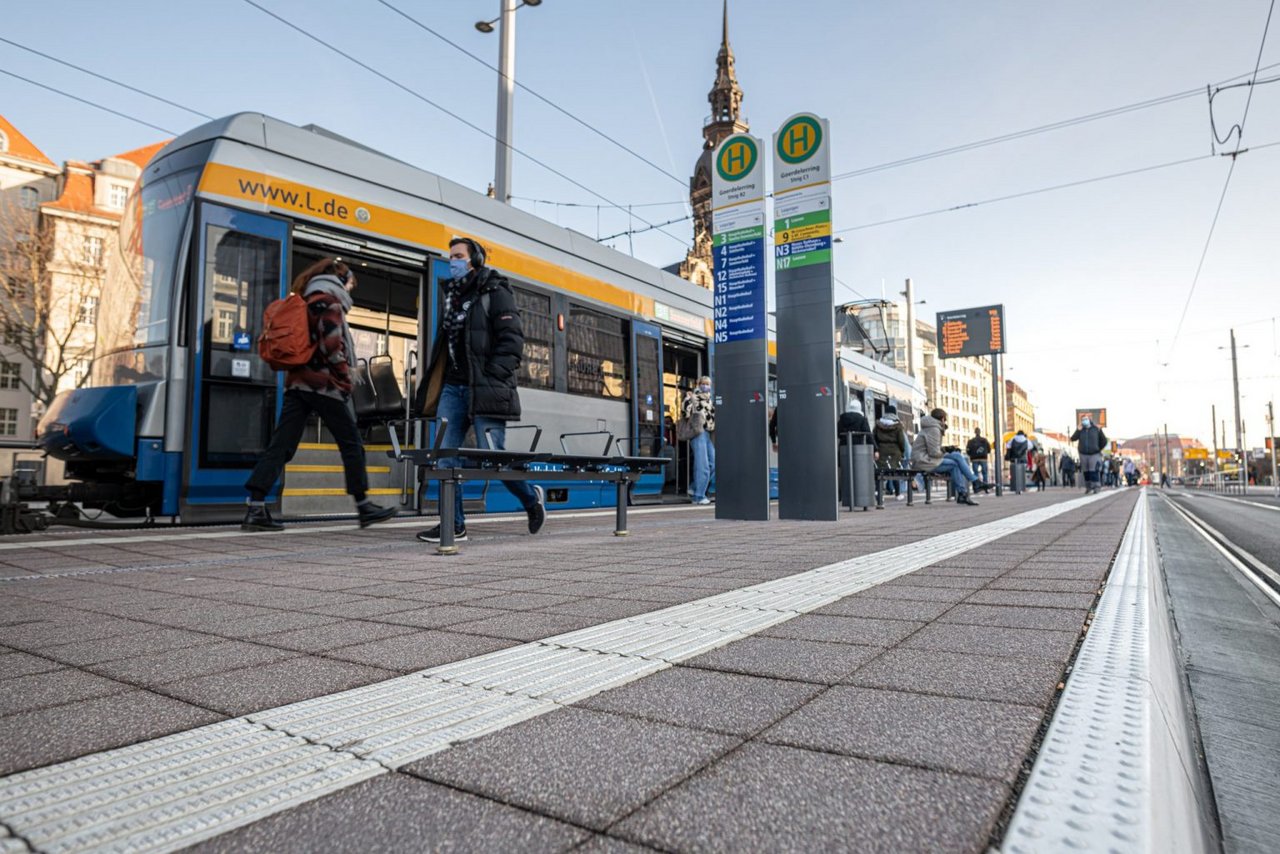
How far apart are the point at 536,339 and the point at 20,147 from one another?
52923 millimetres

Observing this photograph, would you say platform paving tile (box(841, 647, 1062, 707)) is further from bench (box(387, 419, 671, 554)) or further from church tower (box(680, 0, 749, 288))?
church tower (box(680, 0, 749, 288))

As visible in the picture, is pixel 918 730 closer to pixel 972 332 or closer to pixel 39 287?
pixel 39 287

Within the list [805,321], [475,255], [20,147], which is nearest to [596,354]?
[805,321]

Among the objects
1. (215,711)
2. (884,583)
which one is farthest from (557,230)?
(215,711)

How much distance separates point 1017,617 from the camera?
2424mm

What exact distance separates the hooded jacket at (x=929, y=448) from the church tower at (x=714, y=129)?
47649 millimetres

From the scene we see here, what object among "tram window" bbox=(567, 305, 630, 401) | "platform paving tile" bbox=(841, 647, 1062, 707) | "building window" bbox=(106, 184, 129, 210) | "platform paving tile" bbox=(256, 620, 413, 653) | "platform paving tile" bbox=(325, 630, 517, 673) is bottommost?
"platform paving tile" bbox=(256, 620, 413, 653)

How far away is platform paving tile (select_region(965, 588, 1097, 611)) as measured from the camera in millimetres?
2632

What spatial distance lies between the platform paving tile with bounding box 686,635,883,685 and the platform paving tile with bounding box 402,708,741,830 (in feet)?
1.51

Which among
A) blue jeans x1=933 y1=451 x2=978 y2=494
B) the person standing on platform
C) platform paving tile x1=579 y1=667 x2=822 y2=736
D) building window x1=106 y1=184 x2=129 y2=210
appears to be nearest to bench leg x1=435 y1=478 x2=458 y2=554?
platform paving tile x1=579 y1=667 x2=822 y2=736

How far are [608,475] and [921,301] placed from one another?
41.1 metres

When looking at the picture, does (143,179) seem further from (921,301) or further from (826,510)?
(921,301)

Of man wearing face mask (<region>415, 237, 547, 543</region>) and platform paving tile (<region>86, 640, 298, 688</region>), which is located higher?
man wearing face mask (<region>415, 237, 547, 543</region>)

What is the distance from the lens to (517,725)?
4.57 ft
